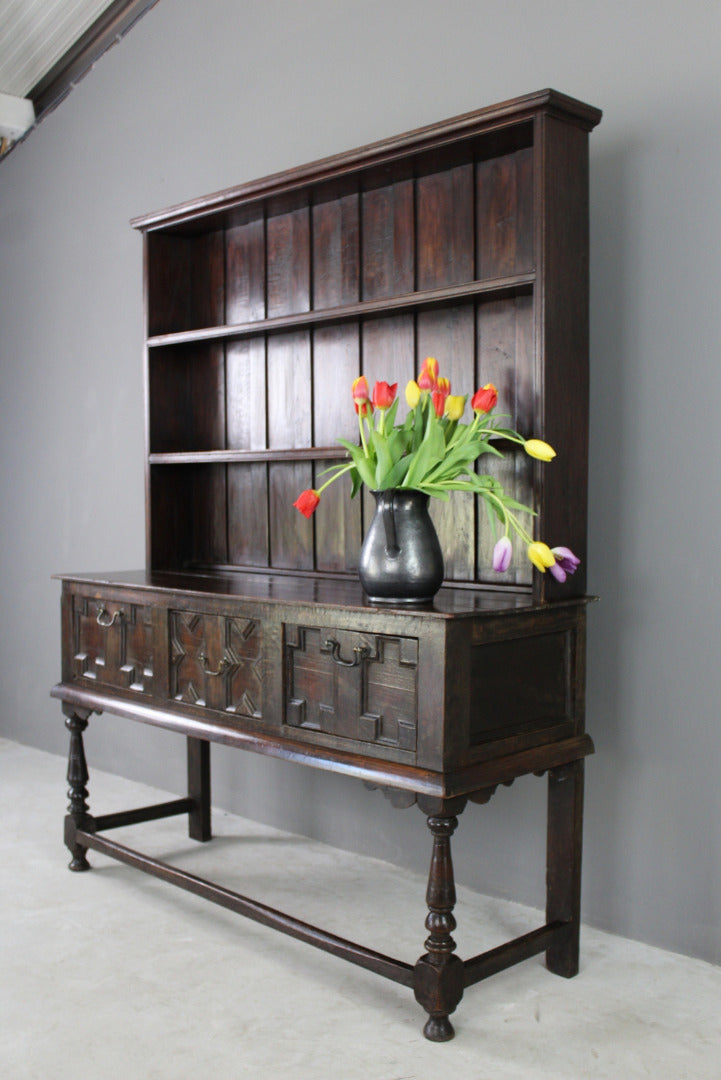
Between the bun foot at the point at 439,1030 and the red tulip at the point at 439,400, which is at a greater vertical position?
the red tulip at the point at 439,400

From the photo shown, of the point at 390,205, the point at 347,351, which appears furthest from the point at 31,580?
the point at 390,205

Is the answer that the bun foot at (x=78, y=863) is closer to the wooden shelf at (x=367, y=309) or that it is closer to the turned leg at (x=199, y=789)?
the turned leg at (x=199, y=789)

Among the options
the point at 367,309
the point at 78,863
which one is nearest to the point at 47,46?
the point at 367,309

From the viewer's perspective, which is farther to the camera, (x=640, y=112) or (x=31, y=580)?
(x=31, y=580)

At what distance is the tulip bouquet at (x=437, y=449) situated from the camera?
2.56 metres

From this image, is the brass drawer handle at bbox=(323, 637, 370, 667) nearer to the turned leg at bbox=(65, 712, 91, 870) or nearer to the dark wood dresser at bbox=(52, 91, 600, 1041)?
the dark wood dresser at bbox=(52, 91, 600, 1041)

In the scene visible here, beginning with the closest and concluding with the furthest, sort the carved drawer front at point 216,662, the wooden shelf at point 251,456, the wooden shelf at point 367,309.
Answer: the wooden shelf at point 367,309 < the carved drawer front at point 216,662 < the wooden shelf at point 251,456

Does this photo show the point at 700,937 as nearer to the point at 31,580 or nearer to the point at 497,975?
the point at 497,975

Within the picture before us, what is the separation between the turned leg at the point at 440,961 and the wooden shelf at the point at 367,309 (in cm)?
135

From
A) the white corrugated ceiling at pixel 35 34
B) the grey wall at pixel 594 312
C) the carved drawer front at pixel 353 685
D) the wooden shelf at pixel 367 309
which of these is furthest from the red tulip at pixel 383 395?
the white corrugated ceiling at pixel 35 34

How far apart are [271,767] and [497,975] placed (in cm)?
148

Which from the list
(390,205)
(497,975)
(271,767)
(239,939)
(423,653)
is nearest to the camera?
(423,653)

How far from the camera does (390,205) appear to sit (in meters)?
3.29

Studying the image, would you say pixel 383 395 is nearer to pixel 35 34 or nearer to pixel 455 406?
pixel 455 406
